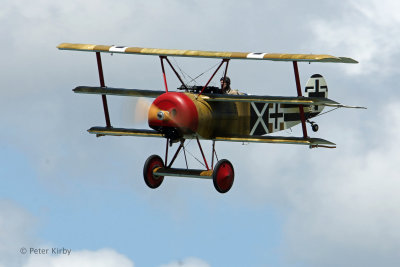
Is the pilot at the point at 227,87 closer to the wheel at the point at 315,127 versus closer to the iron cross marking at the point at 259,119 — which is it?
the iron cross marking at the point at 259,119

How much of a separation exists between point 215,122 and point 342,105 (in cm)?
359

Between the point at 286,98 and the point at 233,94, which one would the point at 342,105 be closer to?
the point at 286,98

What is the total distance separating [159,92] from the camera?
106 ft

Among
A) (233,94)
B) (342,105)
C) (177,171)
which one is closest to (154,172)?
(177,171)

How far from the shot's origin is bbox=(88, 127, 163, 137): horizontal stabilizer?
103 ft

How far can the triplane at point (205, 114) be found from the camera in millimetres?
29625

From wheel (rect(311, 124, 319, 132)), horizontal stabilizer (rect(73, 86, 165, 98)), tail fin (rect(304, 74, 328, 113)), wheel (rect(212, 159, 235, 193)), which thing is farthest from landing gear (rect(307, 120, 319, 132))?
horizontal stabilizer (rect(73, 86, 165, 98))

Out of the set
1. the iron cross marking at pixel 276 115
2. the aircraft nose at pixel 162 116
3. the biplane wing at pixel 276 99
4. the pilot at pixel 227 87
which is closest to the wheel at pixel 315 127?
the iron cross marking at pixel 276 115

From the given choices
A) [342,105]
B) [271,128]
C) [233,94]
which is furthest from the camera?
[271,128]

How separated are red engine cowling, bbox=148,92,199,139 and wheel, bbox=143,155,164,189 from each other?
1.52 m

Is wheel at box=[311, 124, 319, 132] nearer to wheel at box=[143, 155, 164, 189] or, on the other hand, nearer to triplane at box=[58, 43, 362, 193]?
triplane at box=[58, 43, 362, 193]

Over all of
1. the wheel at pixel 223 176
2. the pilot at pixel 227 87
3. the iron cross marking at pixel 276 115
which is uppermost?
the pilot at pixel 227 87

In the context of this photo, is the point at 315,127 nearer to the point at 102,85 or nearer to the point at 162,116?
the point at 102,85

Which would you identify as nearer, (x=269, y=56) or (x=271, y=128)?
(x=269, y=56)
